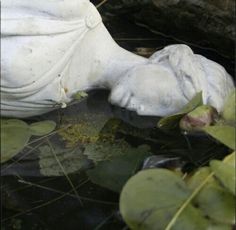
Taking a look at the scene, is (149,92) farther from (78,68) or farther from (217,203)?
(217,203)

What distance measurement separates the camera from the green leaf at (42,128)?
1288 millimetres

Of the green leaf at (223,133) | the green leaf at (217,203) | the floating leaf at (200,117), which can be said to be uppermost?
the green leaf at (223,133)

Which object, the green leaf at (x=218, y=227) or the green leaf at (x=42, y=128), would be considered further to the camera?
the green leaf at (x=42, y=128)

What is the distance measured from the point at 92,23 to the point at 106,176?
14.4 inches

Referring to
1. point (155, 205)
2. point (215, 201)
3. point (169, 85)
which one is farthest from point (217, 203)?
point (169, 85)

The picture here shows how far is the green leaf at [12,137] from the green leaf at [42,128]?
2 cm

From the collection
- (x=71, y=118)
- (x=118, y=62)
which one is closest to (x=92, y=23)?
(x=118, y=62)

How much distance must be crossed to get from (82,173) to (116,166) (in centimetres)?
8

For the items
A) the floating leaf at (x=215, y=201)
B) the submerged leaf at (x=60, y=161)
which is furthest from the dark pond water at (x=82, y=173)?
the floating leaf at (x=215, y=201)

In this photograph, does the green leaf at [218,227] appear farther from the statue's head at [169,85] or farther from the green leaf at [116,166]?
the statue's head at [169,85]

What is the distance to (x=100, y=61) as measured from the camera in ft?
4.75

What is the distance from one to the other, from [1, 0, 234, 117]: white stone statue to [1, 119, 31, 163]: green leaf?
0.20ft

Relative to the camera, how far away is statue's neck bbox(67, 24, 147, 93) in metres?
1.42

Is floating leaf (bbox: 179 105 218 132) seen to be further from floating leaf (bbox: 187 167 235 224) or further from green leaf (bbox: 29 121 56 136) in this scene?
green leaf (bbox: 29 121 56 136)
